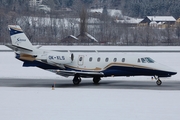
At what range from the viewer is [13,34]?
32.3m

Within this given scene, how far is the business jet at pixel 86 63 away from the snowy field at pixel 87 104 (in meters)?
2.63

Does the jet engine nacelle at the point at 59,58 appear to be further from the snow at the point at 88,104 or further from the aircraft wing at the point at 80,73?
the snow at the point at 88,104

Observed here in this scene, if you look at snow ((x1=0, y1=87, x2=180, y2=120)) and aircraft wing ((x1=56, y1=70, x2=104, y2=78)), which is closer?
snow ((x1=0, y1=87, x2=180, y2=120))

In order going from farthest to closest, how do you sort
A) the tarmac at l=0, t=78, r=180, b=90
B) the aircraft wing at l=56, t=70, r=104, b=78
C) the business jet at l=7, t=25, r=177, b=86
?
the aircraft wing at l=56, t=70, r=104, b=78 → the business jet at l=7, t=25, r=177, b=86 → the tarmac at l=0, t=78, r=180, b=90

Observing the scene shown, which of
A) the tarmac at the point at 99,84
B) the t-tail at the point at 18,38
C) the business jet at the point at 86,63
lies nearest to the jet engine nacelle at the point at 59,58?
→ the business jet at the point at 86,63

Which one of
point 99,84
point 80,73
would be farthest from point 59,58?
point 99,84

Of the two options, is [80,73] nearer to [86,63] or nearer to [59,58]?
[86,63]

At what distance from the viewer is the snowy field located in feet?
65.0

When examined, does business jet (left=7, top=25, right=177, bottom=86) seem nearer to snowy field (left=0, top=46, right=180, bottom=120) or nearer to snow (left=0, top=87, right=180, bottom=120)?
snowy field (left=0, top=46, right=180, bottom=120)

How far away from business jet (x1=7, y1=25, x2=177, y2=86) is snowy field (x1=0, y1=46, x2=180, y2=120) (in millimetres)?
2632

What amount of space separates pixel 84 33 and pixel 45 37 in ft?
42.8

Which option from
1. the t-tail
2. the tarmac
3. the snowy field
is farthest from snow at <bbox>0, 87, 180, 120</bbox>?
the t-tail

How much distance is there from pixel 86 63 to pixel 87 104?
917 centimetres

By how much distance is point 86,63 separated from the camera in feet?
103
